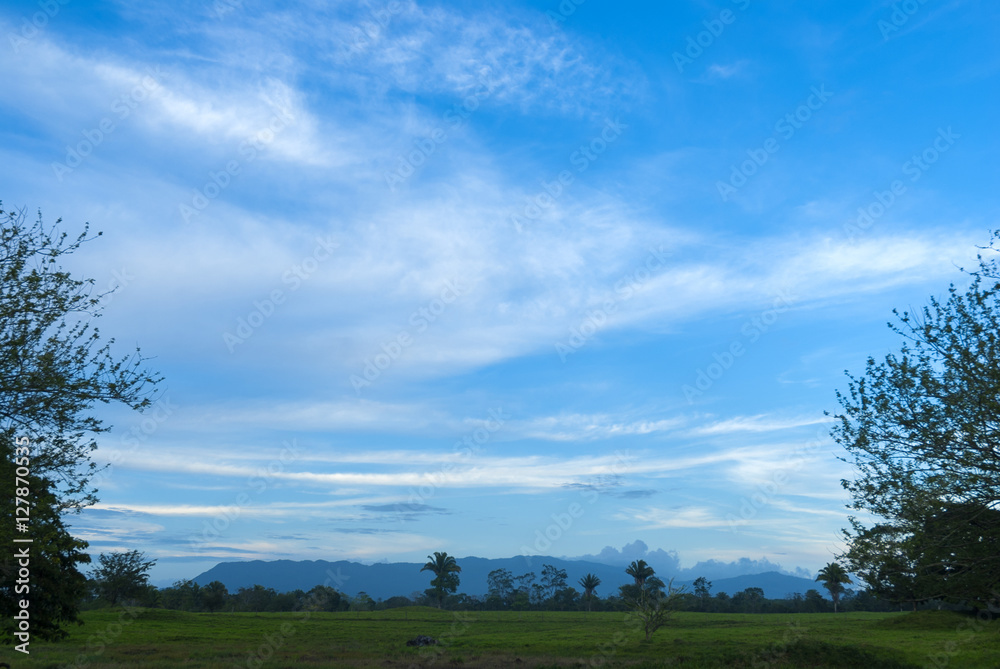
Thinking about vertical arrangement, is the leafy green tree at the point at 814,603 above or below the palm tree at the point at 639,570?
below

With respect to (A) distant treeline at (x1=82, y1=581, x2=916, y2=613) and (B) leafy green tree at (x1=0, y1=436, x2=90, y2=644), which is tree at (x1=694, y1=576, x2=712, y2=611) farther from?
(B) leafy green tree at (x1=0, y1=436, x2=90, y2=644)

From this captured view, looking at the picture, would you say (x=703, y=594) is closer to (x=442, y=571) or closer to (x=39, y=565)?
(x=442, y=571)

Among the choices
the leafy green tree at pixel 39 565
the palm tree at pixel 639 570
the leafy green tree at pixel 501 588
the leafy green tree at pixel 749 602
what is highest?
the leafy green tree at pixel 39 565

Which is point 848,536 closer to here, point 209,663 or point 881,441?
point 881,441

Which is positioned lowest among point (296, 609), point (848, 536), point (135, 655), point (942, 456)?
point (296, 609)

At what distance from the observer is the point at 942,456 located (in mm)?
18844

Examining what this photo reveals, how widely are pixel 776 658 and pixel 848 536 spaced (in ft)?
78.2

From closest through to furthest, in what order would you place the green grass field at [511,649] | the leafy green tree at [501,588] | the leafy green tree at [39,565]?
the leafy green tree at [39,565]
the green grass field at [511,649]
the leafy green tree at [501,588]

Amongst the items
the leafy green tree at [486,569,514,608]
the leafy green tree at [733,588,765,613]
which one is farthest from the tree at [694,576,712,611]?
Result: the leafy green tree at [486,569,514,608]

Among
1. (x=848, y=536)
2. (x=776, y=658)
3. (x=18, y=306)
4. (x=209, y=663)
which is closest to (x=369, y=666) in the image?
(x=209, y=663)

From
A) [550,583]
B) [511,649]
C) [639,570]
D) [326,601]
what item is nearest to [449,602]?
[326,601]

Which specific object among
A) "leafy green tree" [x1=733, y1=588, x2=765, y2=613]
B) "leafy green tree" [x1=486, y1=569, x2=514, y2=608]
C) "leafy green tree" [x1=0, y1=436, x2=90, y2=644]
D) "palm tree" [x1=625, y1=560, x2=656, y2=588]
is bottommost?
"leafy green tree" [x1=486, y1=569, x2=514, y2=608]

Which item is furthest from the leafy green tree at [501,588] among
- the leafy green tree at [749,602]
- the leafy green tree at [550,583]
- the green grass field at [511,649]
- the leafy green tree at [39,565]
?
the leafy green tree at [39,565]

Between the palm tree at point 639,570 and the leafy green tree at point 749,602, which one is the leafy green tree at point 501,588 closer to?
the palm tree at point 639,570
